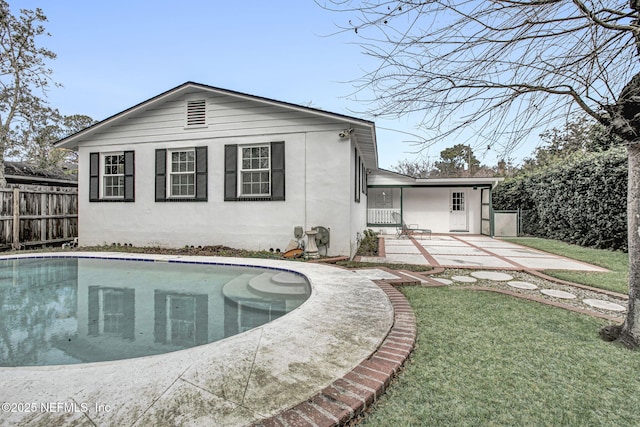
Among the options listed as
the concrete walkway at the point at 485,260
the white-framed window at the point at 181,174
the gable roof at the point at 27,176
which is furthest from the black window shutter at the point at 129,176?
the concrete walkway at the point at 485,260

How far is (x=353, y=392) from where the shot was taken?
1.87 meters

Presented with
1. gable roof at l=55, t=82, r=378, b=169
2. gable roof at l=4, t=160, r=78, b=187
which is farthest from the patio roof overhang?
gable roof at l=4, t=160, r=78, b=187

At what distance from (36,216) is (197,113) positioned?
21.5 feet

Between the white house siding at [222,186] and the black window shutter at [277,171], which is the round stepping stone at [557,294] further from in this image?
the black window shutter at [277,171]

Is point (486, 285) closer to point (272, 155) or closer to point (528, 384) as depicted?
point (528, 384)

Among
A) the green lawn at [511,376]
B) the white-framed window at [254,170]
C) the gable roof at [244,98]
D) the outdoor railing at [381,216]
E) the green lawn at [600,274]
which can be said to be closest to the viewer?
the green lawn at [511,376]

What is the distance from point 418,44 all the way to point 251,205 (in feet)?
22.2

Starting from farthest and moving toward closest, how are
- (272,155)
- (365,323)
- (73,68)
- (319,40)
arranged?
(73,68) < (272,155) < (365,323) < (319,40)

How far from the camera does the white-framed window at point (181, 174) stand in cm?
921

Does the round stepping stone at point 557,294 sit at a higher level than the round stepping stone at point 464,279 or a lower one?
lower

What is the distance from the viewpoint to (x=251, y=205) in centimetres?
850

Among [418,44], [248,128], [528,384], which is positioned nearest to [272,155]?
[248,128]

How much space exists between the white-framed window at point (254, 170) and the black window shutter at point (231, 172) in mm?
118

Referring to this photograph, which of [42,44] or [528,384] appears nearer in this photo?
[528,384]
